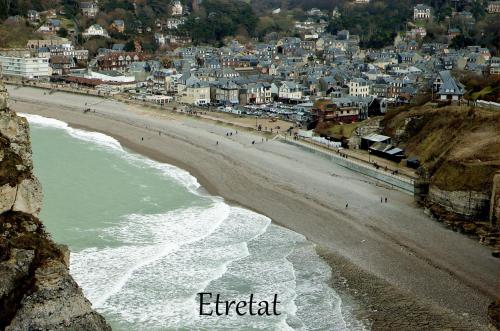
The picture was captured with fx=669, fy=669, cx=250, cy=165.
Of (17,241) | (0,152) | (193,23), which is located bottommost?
(17,241)

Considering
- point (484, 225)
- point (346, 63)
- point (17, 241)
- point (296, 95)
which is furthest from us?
point (346, 63)

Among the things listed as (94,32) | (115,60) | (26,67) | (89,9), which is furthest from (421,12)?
(26,67)

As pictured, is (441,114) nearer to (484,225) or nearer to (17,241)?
(484,225)

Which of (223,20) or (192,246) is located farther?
(223,20)

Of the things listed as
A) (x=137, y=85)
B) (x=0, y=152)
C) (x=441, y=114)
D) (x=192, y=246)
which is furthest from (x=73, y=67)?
(x=0, y=152)

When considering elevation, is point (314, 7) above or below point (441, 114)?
above

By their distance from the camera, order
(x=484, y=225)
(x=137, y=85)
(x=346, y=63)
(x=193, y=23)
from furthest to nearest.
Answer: (x=193, y=23), (x=346, y=63), (x=137, y=85), (x=484, y=225)
